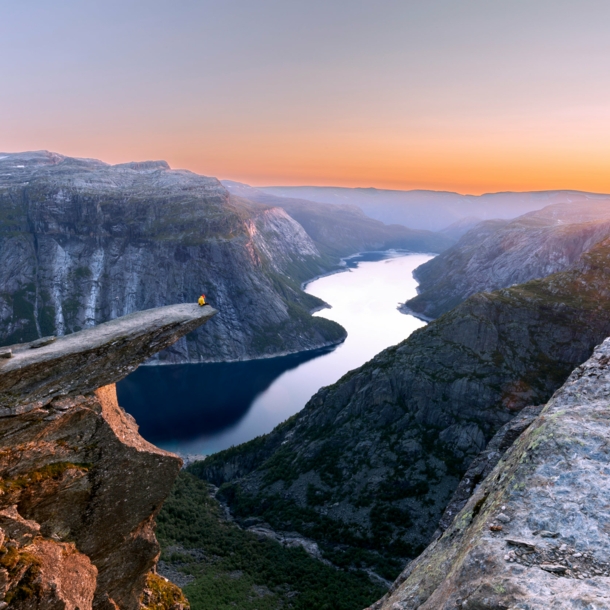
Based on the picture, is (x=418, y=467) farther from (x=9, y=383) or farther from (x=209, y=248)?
(x=209, y=248)

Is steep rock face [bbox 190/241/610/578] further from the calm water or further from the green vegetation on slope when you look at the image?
the calm water

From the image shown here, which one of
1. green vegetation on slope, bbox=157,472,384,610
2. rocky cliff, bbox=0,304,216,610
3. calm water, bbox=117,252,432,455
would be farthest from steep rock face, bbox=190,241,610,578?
rocky cliff, bbox=0,304,216,610

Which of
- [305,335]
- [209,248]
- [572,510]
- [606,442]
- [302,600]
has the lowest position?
[305,335]

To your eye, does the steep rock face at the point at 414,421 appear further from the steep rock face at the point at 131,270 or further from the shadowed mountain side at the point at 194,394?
the steep rock face at the point at 131,270

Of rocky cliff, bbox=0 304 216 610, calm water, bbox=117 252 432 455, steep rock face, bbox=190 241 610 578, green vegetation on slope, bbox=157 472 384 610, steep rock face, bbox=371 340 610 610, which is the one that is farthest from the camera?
calm water, bbox=117 252 432 455

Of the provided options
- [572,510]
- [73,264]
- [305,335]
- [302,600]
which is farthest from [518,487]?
[73,264]

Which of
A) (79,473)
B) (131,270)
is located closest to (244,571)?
(79,473)
